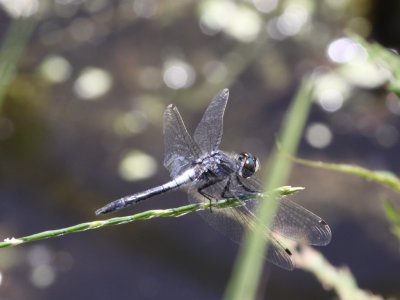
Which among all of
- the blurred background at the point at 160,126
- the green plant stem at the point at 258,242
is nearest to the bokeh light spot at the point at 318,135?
the blurred background at the point at 160,126

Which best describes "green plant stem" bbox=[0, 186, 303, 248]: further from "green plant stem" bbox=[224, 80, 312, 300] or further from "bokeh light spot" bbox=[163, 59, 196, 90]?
"bokeh light spot" bbox=[163, 59, 196, 90]

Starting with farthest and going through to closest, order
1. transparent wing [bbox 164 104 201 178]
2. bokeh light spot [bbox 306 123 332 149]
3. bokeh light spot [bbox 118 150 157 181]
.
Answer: bokeh light spot [bbox 306 123 332 149] → bokeh light spot [bbox 118 150 157 181] → transparent wing [bbox 164 104 201 178]

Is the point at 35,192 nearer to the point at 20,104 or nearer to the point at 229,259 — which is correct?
the point at 20,104

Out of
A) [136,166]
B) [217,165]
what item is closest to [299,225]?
[217,165]

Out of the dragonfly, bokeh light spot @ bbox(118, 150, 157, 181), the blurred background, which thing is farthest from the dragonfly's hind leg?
bokeh light spot @ bbox(118, 150, 157, 181)

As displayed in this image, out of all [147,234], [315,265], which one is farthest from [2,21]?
[315,265]

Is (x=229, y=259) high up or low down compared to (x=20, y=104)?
down
